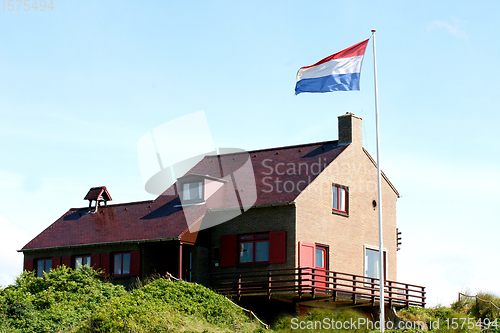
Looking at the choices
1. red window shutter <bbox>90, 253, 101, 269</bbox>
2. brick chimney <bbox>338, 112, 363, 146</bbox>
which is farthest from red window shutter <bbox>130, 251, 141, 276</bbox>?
brick chimney <bbox>338, 112, 363, 146</bbox>

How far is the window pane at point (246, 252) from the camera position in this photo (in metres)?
28.9

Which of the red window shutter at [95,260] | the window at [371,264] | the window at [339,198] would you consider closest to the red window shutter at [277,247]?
the window at [339,198]

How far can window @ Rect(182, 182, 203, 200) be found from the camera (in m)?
31.4

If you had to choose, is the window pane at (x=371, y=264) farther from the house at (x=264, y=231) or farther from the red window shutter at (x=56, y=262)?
the red window shutter at (x=56, y=262)

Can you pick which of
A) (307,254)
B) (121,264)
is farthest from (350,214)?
(121,264)

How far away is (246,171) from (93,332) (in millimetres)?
13644

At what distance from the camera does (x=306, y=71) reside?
79.4 feet

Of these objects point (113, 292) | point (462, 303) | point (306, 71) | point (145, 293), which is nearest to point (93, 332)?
point (145, 293)

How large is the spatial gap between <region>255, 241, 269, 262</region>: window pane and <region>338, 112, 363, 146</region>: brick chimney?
694 centimetres

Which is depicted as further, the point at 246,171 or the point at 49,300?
the point at 246,171

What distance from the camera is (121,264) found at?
31.5 m

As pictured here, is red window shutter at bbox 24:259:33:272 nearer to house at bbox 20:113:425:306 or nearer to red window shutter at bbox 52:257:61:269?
house at bbox 20:113:425:306

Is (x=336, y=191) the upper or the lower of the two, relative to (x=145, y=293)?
upper

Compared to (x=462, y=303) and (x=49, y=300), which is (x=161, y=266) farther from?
(x=462, y=303)
